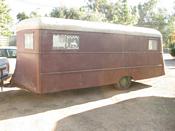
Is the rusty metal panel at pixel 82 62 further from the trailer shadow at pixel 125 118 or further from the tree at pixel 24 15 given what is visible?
the tree at pixel 24 15

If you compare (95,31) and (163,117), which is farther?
(95,31)

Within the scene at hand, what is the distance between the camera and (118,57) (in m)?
10.6

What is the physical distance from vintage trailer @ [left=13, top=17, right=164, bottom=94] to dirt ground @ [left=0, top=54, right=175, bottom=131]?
58cm

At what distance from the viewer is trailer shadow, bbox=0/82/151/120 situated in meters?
7.84

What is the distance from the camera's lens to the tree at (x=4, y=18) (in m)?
18.9

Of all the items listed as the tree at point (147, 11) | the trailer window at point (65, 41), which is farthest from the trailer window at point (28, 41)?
the tree at point (147, 11)

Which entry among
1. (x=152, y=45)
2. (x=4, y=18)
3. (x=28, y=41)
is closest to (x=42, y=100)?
(x=28, y=41)

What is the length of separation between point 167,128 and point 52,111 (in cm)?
347

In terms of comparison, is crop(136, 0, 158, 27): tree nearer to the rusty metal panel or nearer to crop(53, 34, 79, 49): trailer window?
the rusty metal panel

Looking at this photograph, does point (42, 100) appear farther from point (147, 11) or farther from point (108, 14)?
point (147, 11)

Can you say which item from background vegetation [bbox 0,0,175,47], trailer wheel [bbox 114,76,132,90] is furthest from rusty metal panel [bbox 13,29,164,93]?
background vegetation [bbox 0,0,175,47]

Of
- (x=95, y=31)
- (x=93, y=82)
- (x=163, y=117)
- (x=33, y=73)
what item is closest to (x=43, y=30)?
(x=33, y=73)

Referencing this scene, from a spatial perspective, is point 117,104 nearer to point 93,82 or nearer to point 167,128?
point 93,82

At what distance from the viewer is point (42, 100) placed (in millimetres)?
9102
